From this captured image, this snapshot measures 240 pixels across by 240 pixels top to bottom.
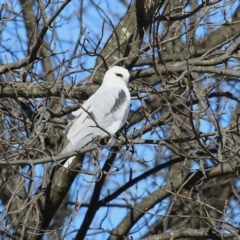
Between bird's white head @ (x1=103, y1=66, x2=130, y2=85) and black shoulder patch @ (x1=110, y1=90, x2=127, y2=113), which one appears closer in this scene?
bird's white head @ (x1=103, y1=66, x2=130, y2=85)

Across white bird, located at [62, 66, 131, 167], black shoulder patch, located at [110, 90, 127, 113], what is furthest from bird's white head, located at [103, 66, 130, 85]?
black shoulder patch, located at [110, 90, 127, 113]

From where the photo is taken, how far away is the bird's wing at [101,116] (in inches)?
246

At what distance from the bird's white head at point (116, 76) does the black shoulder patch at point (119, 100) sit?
11 centimetres

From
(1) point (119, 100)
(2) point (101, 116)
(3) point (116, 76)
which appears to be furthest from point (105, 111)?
(3) point (116, 76)

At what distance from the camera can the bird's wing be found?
6242 mm

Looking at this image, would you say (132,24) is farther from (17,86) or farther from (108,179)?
(108,179)

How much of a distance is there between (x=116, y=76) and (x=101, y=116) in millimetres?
398

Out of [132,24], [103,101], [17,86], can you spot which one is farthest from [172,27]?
[17,86]

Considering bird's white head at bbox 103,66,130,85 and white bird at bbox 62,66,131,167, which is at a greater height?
bird's white head at bbox 103,66,130,85

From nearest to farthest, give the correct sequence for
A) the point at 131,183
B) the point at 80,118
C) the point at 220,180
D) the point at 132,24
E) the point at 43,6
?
1. the point at 43,6
2. the point at 80,118
3. the point at 132,24
4. the point at 131,183
5. the point at 220,180

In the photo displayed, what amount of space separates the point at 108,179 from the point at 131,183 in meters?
2.54

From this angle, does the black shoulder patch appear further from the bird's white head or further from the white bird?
the bird's white head

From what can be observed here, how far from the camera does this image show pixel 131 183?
771cm

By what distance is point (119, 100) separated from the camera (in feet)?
21.3
